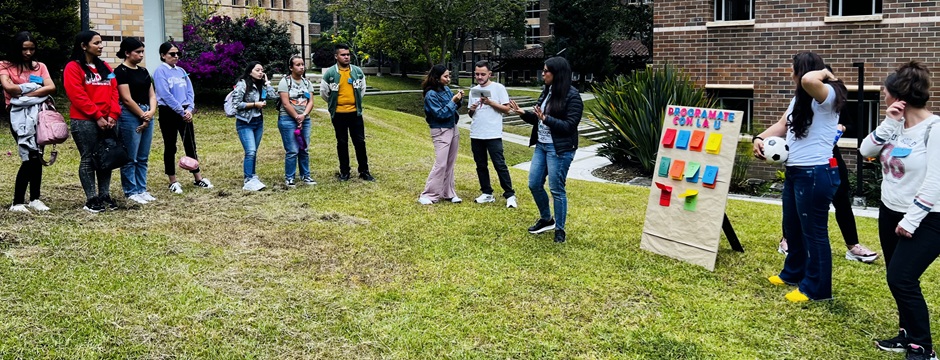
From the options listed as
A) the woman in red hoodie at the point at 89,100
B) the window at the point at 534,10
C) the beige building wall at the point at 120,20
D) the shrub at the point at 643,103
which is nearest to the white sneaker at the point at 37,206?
the woman in red hoodie at the point at 89,100

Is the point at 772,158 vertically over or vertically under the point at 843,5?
under

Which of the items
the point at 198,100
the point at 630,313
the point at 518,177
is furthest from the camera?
the point at 198,100

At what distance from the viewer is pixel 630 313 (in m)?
4.74

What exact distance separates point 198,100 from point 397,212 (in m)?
10.9

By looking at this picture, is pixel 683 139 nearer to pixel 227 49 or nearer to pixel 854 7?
pixel 854 7

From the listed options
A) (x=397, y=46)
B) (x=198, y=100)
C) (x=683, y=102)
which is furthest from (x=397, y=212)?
(x=397, y=46)

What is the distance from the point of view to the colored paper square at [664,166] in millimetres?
6086

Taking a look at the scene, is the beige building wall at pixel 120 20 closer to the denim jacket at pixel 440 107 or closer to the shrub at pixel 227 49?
the shrub at pixel 227 49

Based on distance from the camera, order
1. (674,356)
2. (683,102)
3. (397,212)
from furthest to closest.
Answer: (683,102) < (397,212) < (674,356)

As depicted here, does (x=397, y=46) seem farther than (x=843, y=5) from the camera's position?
Yes

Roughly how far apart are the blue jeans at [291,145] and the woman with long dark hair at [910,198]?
6394 millimetres

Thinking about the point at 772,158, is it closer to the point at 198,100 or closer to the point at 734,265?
the point at 734,265

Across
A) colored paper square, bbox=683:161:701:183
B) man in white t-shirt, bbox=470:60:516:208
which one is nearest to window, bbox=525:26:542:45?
man in white t-shirt, bbox=470:60:516:208

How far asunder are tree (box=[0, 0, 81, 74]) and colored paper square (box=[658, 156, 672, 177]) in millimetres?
11603
